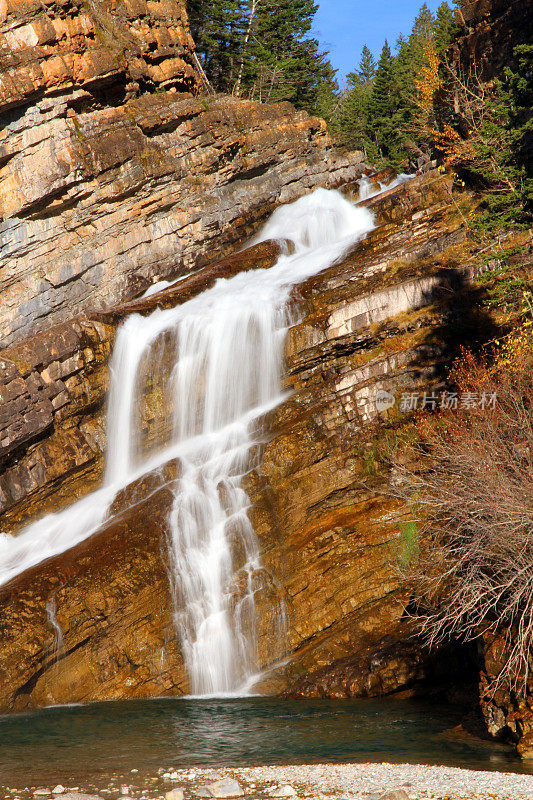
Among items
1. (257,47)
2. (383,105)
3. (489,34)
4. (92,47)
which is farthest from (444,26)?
(92,47)

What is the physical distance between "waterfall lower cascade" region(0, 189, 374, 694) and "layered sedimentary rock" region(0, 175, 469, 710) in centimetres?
49

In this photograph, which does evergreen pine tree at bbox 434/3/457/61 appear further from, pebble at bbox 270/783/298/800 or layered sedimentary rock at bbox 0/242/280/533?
pebble at bbox 270/783/298/800

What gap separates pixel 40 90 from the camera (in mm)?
31234

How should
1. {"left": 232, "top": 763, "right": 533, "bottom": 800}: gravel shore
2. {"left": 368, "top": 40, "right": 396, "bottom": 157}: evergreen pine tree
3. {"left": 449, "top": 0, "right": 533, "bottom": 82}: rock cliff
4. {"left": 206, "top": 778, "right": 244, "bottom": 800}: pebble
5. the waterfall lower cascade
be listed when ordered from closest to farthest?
{"left": 232, "top": 763, "right": 533, "bottom": 800}: gravel shore → {"left": 206, "top": 778, "right": 244, "bottom": 800}: pebble → the waterfall lower cascade → {"left": 449, "top": 0, "right": 533, "bottom": 82}: rock cliff → {"left": 368, "top": 40, "right": 396, "bottom": 157}: evergreen pine tree

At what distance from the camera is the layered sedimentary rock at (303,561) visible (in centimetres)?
1744

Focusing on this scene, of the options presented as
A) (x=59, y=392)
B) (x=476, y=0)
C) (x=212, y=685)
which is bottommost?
(x=212, y=685)

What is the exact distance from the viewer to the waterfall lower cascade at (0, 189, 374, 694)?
18.2 m

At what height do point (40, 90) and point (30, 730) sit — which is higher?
point (40, 90)

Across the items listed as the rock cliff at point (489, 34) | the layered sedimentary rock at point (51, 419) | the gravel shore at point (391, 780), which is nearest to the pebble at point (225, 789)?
the gravel shore at point (391, 780)

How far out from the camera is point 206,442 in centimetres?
2230

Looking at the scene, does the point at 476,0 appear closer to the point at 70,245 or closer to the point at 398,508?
the point at 70,245

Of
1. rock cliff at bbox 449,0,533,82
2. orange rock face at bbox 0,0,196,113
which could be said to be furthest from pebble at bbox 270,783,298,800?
orange rock face at bbox 0,0,196,113

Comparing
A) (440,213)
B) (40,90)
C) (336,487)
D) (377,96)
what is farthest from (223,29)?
(336,487)

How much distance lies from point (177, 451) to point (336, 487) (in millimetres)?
6685
